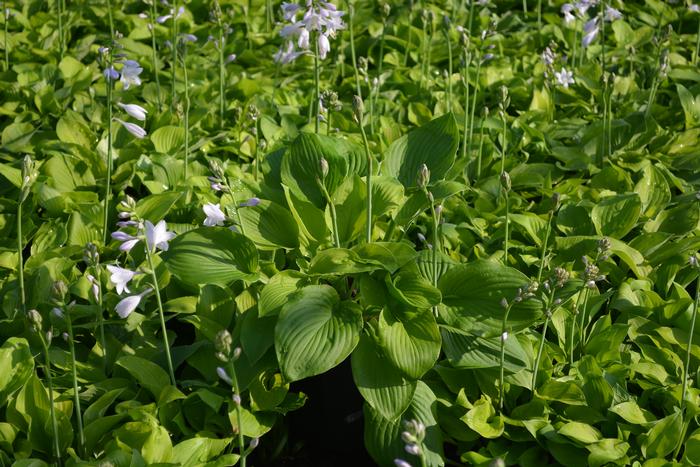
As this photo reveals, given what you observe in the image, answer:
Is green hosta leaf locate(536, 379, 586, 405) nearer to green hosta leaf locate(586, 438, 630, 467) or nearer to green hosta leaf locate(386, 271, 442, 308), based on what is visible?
green hosta leaf locate(586, 438, 630, 467)

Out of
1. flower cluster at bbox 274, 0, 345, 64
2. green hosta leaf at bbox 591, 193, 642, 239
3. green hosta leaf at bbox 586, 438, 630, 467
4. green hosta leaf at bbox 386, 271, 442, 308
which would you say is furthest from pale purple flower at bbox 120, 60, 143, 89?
green hosta leaf at bbox 586, 438, 630, 467

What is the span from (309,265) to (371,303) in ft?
0.97

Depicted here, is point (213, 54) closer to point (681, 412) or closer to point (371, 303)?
point (371, 303)

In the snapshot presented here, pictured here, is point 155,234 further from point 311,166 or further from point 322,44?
point 322,44

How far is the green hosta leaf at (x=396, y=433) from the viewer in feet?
9.07

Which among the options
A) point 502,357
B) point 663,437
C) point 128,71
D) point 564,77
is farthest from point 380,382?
point 564,77

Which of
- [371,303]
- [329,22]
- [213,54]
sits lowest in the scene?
[213,54]

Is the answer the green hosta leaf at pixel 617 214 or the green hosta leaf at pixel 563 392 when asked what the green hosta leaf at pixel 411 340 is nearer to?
the green hosta leaf at pixel 563 392

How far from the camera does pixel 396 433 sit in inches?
109

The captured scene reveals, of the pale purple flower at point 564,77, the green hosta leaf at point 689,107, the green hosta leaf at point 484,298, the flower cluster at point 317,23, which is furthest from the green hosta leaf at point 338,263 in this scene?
the green hosta leaf at point 689,107

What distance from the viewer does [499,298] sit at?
9.39 ft

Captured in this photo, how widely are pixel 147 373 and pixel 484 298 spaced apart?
1171 mm

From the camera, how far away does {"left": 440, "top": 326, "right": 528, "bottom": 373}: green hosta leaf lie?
2.82 meters

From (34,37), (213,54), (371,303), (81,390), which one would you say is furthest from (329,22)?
(34,37)
